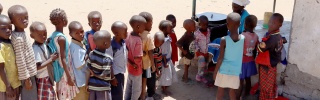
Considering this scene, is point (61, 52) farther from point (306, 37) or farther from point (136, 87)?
point (306, 37)

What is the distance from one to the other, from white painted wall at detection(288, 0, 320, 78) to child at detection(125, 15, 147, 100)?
176 cm

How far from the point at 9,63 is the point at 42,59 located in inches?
12.1

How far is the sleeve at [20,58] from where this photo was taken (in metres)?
3.03

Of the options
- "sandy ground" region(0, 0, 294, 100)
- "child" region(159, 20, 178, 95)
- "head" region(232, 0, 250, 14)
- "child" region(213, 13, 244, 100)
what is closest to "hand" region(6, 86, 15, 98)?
"child" region(159, 20, 178, 95)

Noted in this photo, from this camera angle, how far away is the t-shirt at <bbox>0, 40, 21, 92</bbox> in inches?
117

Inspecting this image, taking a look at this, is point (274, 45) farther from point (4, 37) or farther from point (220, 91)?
point (4, 37)

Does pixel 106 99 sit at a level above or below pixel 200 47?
below

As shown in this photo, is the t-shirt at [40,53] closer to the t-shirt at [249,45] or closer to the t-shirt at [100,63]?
the t-shirt at [100,63]

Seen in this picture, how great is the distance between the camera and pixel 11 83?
3.13 metres

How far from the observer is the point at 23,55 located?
308cm

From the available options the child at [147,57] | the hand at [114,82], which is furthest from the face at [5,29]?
the child at [147,57]

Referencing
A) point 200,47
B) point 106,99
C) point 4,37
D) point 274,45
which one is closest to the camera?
point 4,37

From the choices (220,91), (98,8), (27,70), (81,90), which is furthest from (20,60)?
(98,8)

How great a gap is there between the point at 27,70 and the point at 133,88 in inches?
50.8
